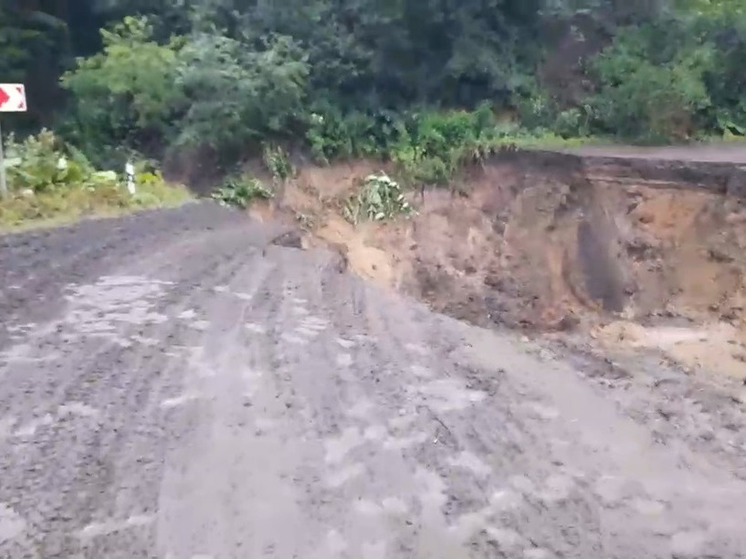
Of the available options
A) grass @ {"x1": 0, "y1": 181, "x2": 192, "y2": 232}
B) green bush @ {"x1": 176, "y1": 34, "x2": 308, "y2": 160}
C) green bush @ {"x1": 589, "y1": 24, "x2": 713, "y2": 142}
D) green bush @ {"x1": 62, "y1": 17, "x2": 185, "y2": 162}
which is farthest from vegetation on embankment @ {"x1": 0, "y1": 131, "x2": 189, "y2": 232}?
green bush @ {"x1": 589, "y1": 24, "x2": 713, "y2": 142}

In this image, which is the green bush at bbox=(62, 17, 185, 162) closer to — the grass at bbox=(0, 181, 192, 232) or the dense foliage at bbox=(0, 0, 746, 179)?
the dense foliage at bbox=(0, 0, 746, 179)

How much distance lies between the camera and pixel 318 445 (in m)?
4.75

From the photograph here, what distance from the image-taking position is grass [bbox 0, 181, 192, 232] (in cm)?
1062

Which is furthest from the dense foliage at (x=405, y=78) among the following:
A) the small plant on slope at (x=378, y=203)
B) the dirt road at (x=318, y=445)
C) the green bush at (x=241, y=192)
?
the dirt road at (x=318, y=445)

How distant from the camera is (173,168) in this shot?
672 inches

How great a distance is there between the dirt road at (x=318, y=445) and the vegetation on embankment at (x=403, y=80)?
29.9 feet

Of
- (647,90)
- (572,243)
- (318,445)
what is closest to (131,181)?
(572,243)

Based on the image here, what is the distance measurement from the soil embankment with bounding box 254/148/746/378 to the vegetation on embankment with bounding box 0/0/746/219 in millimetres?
1143

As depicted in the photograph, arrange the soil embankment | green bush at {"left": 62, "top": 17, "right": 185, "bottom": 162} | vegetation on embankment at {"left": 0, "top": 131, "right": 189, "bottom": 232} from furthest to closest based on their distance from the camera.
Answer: green bush at {"left": 62, "top": 17, "right": 185, "bottom": 162} → the soil embankment → vegetation on embankment at {"left": 0, "top": 131, "right": 189, "bottom": 232}

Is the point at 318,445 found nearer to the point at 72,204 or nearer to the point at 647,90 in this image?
the point at 72,204

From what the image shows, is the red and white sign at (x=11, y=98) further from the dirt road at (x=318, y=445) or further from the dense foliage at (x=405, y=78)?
the dense foliage at (x=405, y=78)

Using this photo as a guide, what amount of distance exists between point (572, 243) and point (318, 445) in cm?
1127

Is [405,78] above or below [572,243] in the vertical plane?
above

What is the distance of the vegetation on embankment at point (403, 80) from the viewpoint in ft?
54.2
